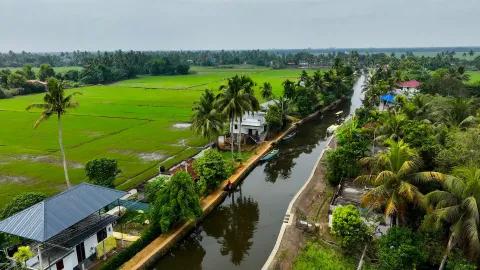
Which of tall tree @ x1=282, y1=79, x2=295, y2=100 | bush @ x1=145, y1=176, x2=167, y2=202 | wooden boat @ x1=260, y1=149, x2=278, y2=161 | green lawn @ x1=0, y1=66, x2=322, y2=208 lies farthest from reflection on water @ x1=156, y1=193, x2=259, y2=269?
tall tree @ x1=282, y1=79, x2=295, y2=100

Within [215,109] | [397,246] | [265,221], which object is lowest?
[265,221]

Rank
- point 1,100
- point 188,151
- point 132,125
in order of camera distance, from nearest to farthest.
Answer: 1. point 188,151
2. point 132,125
3. point 1,100

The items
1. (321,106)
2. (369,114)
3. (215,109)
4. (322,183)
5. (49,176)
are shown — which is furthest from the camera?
(321,106)

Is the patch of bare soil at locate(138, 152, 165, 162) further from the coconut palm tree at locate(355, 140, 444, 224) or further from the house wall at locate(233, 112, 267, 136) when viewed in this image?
the coconut palm tree at locate(355, 140, 444, 224)

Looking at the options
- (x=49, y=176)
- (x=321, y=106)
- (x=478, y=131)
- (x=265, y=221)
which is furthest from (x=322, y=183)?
A: (x=321, y=106)

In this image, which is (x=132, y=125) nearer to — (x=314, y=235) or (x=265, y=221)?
(x=265, y=221)

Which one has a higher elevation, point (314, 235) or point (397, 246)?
point (397, 246)

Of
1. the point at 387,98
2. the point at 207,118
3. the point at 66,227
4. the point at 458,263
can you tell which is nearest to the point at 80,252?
the point at 66,227

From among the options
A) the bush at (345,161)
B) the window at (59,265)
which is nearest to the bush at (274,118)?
the bush at (345,161)
